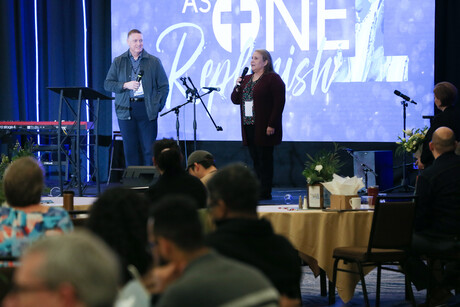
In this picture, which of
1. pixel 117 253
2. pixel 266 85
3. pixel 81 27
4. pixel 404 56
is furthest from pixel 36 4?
pixel 117 253

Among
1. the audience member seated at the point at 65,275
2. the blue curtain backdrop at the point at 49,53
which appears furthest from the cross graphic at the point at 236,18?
the audience member seated at the point at 65,275

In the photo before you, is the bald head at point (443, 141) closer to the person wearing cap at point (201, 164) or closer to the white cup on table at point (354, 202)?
the white cup on table at point (354, 202)

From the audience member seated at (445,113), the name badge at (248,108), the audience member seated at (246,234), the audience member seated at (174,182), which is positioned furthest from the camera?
the name badge at (248,108)

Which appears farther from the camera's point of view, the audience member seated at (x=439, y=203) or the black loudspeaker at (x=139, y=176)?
the black loudspeaker at (x=139, y=176)

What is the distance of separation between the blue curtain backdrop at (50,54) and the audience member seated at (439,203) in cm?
636

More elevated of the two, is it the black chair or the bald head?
the bald head

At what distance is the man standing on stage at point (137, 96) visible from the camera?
797 centimetres

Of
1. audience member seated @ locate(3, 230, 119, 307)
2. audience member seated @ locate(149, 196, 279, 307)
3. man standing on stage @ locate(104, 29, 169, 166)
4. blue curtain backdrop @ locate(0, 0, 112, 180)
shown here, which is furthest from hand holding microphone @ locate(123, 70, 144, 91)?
audience member seated @ locate(3, 230, 119, 307)

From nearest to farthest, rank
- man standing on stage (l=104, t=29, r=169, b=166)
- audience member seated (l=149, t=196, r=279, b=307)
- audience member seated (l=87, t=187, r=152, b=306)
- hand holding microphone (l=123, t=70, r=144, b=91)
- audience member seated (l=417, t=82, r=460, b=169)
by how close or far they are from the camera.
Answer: audience member seated (l=149, t=196, r=279, b=307) → audience member seated (l=87, t=187, r=152, b=306) → audience member seated (l=417, t=82, r=460, b=169) → hand holding microphone (l=123, t=70, r=144, b=91) → man standing on stage (l=104, t=29, r=169, b=166)

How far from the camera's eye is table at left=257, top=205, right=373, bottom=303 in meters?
Result: 4.51

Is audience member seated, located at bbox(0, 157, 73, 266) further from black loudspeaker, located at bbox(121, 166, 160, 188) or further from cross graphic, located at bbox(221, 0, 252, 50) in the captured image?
cross graphic, located at bbox(221, 0, 252, 50)

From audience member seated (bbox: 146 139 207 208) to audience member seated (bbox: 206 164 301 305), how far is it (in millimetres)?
1423

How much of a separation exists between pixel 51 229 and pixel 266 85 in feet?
16.1

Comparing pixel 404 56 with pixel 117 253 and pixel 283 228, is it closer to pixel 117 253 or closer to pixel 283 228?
pixel 283 228
